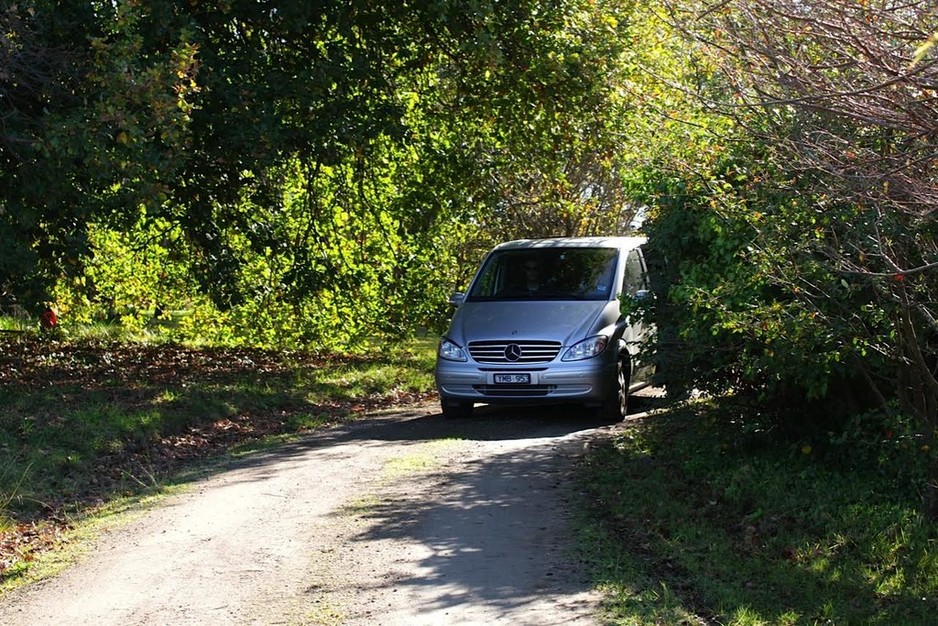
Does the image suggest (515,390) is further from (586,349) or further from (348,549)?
(348,549)

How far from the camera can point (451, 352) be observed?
1327 centimetres

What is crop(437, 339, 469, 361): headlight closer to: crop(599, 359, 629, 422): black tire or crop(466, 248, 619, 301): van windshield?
crop(466, 248, 619, 301): van windshield

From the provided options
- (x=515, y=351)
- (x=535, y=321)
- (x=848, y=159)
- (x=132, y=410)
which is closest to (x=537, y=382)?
(x=515, y=351)

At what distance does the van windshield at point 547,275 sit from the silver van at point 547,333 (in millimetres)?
12

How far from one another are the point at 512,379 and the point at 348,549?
17.2 ft

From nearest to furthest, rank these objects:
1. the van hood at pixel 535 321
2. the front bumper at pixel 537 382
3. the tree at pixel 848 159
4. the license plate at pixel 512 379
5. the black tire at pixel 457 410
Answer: the tree at pixel 848 159
the front bumper at pixel 537 382
the license plate at pixel 512 379
the van hood at pixel 535 321
the black tire at pixel 457 410

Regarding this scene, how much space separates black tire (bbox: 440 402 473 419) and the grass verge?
1378 mm

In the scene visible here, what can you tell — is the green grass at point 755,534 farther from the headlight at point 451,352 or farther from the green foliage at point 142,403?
the green foliage at point 142,403

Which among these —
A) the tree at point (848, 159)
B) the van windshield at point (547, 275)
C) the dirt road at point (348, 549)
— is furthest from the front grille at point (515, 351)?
the tree at point (848, 159)

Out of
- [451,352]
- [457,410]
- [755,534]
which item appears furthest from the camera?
[457,410]

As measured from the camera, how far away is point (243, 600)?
22.4ft

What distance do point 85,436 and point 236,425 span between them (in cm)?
232

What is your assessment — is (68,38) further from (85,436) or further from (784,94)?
(784,94)

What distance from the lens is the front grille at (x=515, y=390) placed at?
12.9 meters
